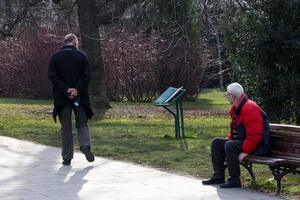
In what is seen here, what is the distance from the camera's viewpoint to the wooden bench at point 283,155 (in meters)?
9.15

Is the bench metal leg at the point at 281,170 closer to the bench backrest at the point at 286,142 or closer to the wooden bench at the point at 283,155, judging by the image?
the wooden bench at the point at 283,155

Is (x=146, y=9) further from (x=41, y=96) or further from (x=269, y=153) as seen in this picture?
(x=269, y=153)

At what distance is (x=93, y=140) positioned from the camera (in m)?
15.2

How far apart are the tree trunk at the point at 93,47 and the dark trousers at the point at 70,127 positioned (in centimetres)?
1103

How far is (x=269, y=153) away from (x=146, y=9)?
1367 centimetres

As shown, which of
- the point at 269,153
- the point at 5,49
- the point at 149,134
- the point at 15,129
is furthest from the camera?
the point at 5,49

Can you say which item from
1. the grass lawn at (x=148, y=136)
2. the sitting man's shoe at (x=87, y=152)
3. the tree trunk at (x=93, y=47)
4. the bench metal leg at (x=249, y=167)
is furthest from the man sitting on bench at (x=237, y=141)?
the tree trunk at (x=93, y=47)

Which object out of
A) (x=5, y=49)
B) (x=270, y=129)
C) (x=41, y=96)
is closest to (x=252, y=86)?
(x=270, y=129)

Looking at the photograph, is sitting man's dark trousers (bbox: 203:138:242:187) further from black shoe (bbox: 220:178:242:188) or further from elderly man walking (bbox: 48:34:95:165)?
elderly man walking (bbox: 48:34:95:165)

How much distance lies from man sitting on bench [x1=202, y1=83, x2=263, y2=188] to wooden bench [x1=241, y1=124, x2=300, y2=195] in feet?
0.50

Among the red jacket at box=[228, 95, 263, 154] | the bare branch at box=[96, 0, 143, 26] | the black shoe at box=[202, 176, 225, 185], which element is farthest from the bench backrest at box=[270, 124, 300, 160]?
the bare branch at box=[96, 0, 143, 26]

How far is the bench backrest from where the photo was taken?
9250 mm

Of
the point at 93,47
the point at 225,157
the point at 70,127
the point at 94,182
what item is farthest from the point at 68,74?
the point at 93,47

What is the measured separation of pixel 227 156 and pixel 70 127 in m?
2.90
